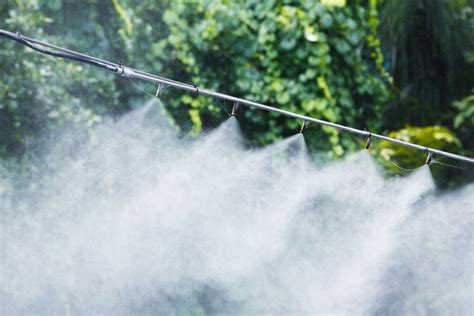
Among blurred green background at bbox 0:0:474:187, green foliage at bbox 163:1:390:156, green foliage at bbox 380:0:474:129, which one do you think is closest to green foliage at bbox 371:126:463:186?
blurred green background at bbox 0:0:474:187

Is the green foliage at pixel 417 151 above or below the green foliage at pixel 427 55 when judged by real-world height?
below

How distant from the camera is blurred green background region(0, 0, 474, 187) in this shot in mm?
4598

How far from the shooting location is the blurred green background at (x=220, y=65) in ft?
15.1

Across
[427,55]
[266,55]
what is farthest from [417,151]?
[266,55]

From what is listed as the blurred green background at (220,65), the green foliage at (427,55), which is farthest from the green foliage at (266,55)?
the green foliage at (427,55)

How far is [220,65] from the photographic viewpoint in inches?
206

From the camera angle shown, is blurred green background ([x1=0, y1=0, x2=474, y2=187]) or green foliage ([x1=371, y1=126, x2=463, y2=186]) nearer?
blurred green background ([x1=0, y1=0, x2=474, y2=187])

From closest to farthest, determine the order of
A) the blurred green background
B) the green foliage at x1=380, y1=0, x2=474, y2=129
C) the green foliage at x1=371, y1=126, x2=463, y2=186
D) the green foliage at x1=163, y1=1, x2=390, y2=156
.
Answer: the blurred green background
the green foliage at x1=163, y1=1, x2=390, y2=156
the green foliage at x1=371, y1=126, x2=463, y2=186
the green foliage at x1=380, y1=0, x2=474, y2=129

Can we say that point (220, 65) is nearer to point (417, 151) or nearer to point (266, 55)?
point (266, 55)

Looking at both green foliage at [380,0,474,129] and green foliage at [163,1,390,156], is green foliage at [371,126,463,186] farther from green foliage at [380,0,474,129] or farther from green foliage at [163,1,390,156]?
green foliage at [380,0,474,129]

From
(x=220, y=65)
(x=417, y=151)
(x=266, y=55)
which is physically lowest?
(x=417, y=151)

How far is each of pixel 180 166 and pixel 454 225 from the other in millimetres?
1702

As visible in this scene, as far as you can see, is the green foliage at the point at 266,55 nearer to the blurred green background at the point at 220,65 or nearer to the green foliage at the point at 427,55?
the blurred green background at the point at 220,65

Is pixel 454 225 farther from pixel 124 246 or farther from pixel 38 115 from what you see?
pixel 38 115
